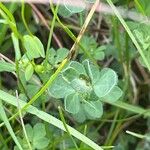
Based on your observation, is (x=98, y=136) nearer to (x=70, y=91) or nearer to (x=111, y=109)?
(x=111, y=109)

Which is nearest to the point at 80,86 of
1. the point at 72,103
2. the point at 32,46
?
the point at 72,103

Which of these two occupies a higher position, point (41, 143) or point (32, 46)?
point (32, 46)

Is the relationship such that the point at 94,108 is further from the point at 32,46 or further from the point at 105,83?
the point at 32,46

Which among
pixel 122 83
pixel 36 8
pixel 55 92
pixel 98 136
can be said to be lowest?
pixel 98 136

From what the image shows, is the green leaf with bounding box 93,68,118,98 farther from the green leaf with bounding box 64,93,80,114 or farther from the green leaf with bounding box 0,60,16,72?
the green leaf with bounding box 0,60,16,72

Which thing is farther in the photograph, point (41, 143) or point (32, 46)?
point (41, 143)

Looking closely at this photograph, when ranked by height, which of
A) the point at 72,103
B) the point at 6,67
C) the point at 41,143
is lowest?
the point at 41,143

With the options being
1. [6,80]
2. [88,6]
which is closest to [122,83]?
[88,6]
